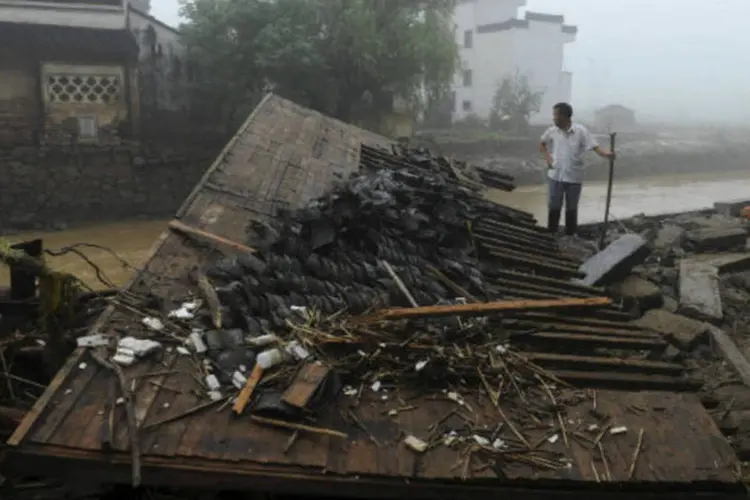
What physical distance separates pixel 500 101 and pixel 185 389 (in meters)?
31.8

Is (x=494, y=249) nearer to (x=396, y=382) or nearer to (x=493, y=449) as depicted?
(x=396, y=382)

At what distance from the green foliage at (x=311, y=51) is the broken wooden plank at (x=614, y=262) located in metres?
13.6

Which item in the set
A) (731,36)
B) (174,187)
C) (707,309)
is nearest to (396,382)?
(707,309)

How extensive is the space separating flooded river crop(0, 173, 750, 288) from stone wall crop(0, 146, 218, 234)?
485 millimetres

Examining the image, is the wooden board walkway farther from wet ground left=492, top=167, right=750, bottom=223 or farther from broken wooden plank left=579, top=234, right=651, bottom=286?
wet ground left=492, top=167, right=750, bottom=223

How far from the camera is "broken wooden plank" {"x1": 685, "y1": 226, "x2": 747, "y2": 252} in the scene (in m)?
9.88

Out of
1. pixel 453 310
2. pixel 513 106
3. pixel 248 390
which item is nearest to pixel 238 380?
pixel 248 390

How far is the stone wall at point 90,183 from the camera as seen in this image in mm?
18922

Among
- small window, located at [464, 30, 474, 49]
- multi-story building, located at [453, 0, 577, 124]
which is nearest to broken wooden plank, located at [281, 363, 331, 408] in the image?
multi-story building, located at [453, 0, 577, 124]

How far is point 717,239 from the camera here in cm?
993

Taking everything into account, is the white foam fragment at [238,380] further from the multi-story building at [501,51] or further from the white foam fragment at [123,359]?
the multi-story building at [501,51]

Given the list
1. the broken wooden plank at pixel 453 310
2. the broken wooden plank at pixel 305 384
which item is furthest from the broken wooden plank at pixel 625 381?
the broken wooden plank at pixel 305 384

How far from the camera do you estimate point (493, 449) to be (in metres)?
3.46

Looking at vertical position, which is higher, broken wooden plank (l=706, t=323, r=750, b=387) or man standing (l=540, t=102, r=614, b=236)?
man standing (l=540, t=102, r=614, b=236)
